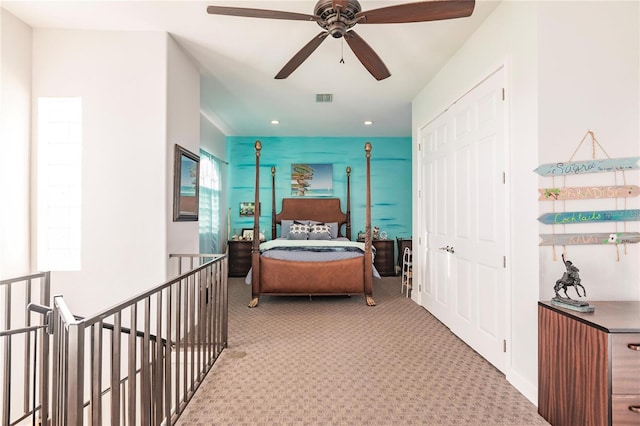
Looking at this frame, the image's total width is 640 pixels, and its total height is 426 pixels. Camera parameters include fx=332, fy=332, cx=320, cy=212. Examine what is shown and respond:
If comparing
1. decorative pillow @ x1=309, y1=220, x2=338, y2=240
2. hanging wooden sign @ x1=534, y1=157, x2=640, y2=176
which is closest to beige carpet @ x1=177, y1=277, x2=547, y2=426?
hanging wooden sign @ x1=534, y1=157, x2=640, y2=176

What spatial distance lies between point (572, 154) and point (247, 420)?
2.59 metres

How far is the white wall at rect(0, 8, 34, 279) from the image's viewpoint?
8.79ft

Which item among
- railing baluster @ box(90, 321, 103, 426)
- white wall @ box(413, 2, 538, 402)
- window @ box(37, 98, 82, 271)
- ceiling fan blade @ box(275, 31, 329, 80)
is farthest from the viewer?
window @ box(37, 98, 82, 271)

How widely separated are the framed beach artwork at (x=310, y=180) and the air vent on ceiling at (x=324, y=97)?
248 cm

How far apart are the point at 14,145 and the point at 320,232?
14.9 feet

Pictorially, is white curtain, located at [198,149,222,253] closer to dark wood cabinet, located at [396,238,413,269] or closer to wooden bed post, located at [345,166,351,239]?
wooden bed post, located at [345,166,351,239]

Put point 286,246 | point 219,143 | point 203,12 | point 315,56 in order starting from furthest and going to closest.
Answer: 1. point 219,143
2. point 286,246
3. point 315,56
4. point 203,12

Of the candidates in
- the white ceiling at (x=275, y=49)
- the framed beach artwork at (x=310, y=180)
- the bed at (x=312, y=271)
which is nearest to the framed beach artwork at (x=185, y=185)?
the bed at (x=312, y=271)

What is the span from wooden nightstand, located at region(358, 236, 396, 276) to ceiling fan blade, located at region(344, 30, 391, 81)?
14.0 feet

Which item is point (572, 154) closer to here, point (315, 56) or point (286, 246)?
point (315, 56)

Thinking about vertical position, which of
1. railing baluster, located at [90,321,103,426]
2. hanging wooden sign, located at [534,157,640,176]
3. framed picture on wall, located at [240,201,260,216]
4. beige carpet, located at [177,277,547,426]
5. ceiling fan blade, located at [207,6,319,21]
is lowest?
beige carpet, located at [177,277,547,426]

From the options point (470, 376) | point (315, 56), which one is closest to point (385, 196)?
point (315, 56)

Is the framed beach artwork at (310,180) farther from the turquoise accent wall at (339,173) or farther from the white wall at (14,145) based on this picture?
the white wall at (14,145)

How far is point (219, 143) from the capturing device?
6.40 metres
